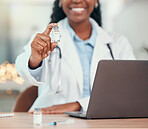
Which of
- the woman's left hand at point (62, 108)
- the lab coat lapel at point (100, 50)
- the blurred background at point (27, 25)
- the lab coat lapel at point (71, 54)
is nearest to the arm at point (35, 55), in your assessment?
the woman's left hand at point (62, 108)

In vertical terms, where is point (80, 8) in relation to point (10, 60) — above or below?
above

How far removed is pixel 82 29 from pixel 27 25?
2748 millimetres

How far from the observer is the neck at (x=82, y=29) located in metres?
2.23

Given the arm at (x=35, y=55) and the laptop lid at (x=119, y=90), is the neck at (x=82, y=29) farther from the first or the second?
the laptop lid at (x=119, y=90)

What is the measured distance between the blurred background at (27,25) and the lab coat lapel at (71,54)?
2772 mm

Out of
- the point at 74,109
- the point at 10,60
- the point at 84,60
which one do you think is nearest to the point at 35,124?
the point at 74,109

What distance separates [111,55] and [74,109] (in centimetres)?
64

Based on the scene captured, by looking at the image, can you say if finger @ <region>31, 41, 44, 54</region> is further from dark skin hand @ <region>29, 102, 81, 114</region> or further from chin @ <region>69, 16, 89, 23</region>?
chin @ <region>69, 16, 89, 23</region>

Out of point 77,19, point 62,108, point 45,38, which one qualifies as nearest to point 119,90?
point 45,38

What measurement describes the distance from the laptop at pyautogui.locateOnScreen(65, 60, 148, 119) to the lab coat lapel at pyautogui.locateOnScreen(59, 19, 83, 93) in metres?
0.78

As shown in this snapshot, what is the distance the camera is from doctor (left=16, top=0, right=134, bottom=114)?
1.98 m

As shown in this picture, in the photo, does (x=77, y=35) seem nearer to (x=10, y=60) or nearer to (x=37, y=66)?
(x=37, y=66)

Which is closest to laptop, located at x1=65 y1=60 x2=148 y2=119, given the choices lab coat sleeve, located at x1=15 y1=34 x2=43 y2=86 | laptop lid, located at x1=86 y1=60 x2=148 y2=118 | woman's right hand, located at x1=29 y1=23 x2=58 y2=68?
laptop lid, located at x1=86 y1=60 x2=148 y2=118

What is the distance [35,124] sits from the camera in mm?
1012
